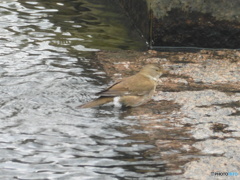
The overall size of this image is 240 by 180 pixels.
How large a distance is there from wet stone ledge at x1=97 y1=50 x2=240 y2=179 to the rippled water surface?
112 millimetres

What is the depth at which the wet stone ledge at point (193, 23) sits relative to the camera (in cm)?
916

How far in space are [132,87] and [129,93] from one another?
10cm

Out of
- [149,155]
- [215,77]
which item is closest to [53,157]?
[149,155]

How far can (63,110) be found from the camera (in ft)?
20.9

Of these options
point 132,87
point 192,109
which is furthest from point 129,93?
point 192,109

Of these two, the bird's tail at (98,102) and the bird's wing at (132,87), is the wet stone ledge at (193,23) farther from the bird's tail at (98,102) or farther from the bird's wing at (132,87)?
the bird's tail at (98,102)

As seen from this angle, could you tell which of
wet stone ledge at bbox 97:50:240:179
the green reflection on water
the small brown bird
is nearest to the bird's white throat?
the small brown bird

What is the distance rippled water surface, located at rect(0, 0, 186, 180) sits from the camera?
489cm

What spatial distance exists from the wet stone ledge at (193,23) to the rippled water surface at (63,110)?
1.71ft

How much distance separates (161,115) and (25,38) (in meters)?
4.13

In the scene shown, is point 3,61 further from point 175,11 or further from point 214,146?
point 214,146

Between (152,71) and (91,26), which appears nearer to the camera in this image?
(152,71)

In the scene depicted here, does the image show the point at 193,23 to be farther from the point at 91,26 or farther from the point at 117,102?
the point at 117,102

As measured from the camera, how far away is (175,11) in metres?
9.20
